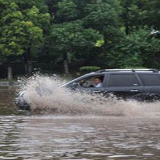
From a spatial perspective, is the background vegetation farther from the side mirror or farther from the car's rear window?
the side mirror

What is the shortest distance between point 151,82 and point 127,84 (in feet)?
2.54

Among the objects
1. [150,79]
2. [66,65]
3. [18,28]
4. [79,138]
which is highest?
[18,28]

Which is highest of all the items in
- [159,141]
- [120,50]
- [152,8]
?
[152,8]

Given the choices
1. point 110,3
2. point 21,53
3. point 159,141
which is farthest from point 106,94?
point 110,3

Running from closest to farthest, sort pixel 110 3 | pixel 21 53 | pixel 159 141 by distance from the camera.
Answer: pixel 159 141
pixel 21 53
pixel 110 3

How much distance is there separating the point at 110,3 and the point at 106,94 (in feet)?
112

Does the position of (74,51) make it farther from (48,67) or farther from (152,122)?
(152,122)

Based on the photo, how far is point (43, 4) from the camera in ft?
170

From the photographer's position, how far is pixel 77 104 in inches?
711

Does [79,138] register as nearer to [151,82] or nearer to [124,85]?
[124,85]

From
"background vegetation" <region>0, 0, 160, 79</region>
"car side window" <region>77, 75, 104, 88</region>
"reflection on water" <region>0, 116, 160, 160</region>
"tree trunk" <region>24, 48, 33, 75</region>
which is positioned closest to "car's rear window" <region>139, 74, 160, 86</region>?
"car side window" <region>77, 75, 104, 88</region>

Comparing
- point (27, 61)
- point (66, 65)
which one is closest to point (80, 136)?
point (66, 65)

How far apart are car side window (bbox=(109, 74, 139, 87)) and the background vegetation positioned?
96.7 feet

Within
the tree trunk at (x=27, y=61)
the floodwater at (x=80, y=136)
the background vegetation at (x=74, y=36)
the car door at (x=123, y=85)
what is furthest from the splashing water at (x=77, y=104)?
the tree trunk at (x=27, y=61)
